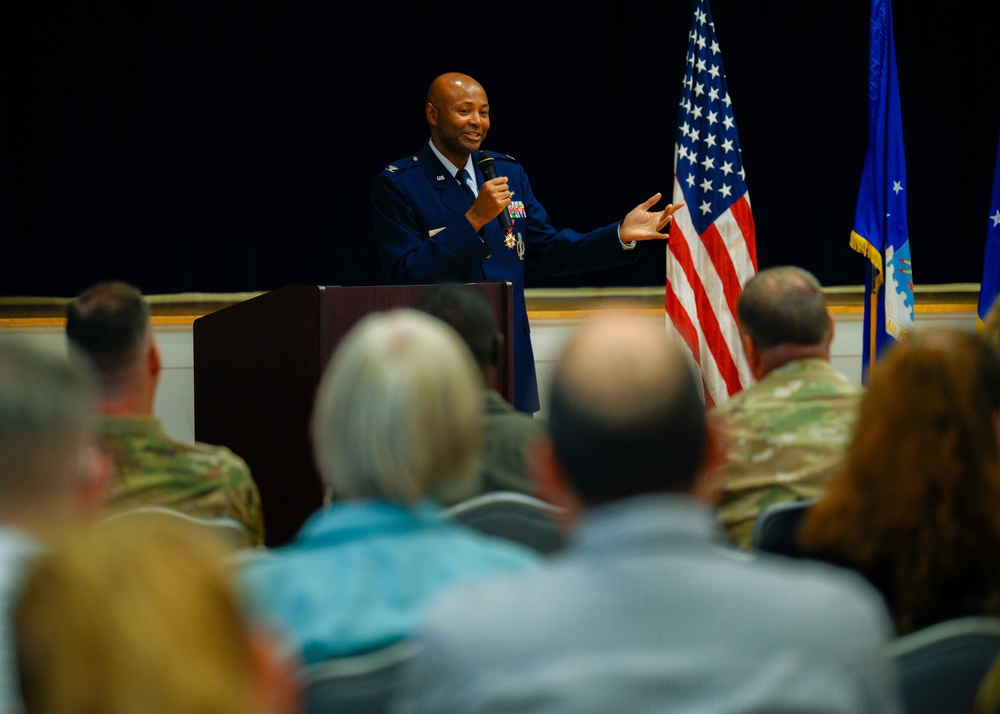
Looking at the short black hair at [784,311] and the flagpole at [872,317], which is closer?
the short black hair at [784,311]

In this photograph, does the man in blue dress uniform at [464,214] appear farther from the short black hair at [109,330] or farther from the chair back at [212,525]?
the chair back at [212,525]

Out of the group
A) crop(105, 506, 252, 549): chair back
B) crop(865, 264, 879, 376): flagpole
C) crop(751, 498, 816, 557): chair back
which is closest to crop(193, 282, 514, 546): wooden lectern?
crop(105, 506, 252, 549): chair back

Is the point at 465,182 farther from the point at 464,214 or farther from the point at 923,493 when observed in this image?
the point at 923,493

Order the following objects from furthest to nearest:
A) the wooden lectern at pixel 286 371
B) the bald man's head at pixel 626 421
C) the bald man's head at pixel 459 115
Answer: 1. the bald man's head at pixel 459 115
2. the wooden lectern at pixel 286 371
3. the bald man's head at pixel 626 421

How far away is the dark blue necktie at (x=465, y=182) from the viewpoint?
442 cm

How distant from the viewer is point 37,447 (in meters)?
1.16

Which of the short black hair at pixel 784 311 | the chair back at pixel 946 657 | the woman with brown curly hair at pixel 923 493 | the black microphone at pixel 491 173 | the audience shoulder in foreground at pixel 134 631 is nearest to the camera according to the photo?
the audience shoulder in foreground at pixel 134 631

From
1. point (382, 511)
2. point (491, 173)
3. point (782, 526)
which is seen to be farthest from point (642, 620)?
point (491, 173)

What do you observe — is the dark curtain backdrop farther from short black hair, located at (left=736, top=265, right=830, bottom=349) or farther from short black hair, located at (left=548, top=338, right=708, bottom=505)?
short black hair, located at (left=548, top=338, right=708, bottom=505)

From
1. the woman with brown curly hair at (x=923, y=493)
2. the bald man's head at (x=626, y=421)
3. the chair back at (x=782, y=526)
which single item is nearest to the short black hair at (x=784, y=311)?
the chair back at (x=782, y=526)

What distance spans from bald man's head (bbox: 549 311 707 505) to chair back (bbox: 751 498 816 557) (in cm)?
75

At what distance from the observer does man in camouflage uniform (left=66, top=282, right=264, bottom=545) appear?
2.16m

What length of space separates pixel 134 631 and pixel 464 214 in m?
3.49

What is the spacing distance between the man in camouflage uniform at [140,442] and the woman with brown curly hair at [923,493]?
42.0 inches
